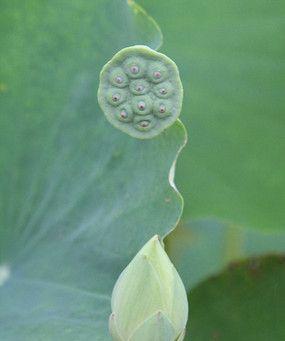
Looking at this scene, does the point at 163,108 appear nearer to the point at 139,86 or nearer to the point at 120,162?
the point at 139,86

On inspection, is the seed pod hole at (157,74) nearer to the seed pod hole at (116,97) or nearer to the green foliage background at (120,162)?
the seed pod hole at (116,97)

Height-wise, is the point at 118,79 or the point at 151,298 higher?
the point at 118,79

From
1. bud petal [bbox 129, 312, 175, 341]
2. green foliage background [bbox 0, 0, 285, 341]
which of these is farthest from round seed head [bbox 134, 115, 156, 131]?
bud petal [bbox 129, 312, 175, 341]

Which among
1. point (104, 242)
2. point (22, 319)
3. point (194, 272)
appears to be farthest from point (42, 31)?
point (194, 272)

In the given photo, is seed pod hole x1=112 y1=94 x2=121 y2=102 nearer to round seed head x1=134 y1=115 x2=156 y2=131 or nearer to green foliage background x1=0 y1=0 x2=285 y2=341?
round seed head x1=134 y1=115 x2=156 y2=131

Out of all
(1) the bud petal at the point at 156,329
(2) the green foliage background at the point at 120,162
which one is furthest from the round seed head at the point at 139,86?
(1) the bud petal at the point at 156,329

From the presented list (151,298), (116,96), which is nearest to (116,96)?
(116,96)

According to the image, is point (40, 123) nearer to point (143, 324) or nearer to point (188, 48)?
point (188, 48)
